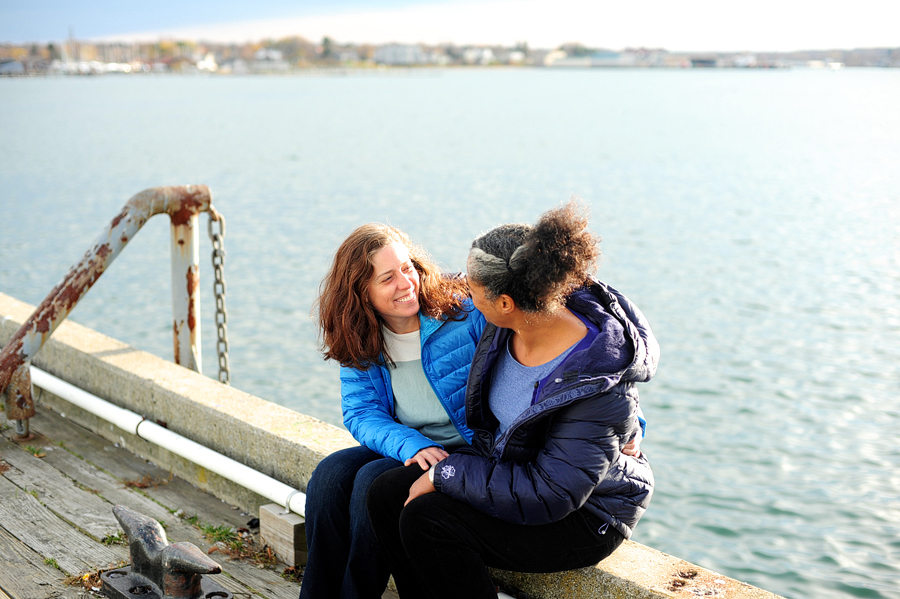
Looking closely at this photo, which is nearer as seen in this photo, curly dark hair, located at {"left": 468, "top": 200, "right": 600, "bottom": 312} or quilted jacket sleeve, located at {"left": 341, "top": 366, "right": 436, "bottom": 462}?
curly dark hair, located at {"left": 468, "top": 200, "right": 600, "bottom": 312}

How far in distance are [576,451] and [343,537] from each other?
0.91m

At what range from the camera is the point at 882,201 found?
2598 centimetres

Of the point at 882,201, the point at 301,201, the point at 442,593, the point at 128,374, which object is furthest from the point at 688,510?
the point at 882,201

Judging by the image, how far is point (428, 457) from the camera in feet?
8.26

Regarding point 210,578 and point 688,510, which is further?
point 688,510

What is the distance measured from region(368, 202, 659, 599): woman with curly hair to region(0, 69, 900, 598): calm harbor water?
50cm

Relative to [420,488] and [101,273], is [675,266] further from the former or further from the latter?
[420,488]

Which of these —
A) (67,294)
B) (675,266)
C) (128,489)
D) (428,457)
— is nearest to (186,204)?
(67,294)

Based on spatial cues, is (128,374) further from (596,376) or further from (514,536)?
(596,376)

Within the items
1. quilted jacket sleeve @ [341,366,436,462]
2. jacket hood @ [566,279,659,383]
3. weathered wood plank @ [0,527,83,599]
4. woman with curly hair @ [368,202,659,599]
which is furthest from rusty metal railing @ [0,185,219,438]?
jacket hood @ [566,279,659,383]

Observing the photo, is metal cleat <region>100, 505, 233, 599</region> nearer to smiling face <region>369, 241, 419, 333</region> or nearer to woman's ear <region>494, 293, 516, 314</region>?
smiling face <region>369, 241, 419, 333</region>

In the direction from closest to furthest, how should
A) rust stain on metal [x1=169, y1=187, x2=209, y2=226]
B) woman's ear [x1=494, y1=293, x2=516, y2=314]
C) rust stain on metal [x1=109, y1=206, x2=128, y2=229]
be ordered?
woman's ear [x1=494, y1=293, x2=516, y2=314], rust stain on metal [x1=109, y1=206, x2=128, y2=229], rust stain on metal [x1=169, y1=187, x2=209, y2=226]

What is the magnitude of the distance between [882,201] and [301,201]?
17880mm

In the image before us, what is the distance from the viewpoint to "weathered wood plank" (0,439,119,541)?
3.36 meters
